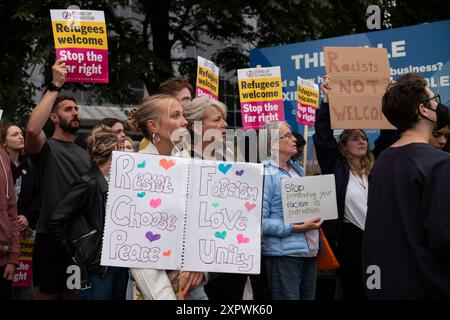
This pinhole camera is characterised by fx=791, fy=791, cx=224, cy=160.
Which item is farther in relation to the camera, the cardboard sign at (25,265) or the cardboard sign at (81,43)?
the cardboard sign at (25,265)

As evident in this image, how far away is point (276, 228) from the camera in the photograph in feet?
19.0

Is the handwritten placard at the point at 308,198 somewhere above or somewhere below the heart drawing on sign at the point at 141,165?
below

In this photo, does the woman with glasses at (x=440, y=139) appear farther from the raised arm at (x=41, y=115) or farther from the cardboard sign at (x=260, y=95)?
the raised arm at (x=41, y=115)

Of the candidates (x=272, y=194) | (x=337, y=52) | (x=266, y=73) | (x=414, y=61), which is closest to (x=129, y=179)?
(x=272, y=194)

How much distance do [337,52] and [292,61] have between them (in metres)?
4.02

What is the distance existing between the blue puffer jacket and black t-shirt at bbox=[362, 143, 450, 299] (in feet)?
6.40

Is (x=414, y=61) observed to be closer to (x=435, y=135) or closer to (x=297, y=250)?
(x=435, y=135)

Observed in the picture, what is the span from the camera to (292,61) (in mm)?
10508

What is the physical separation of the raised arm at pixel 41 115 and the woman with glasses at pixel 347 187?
2048 millimetres

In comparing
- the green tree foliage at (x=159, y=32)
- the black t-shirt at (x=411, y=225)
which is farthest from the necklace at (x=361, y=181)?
the green tree foliage at (x=159, y=32)

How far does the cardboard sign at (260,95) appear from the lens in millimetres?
7941

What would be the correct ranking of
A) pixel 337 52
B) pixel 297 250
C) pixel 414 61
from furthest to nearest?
1. pixel 414 61
2. pixel 337 52
3. pixel 297 250

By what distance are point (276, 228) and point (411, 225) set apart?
7.29 feet

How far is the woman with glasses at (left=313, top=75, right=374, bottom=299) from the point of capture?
6340mm
